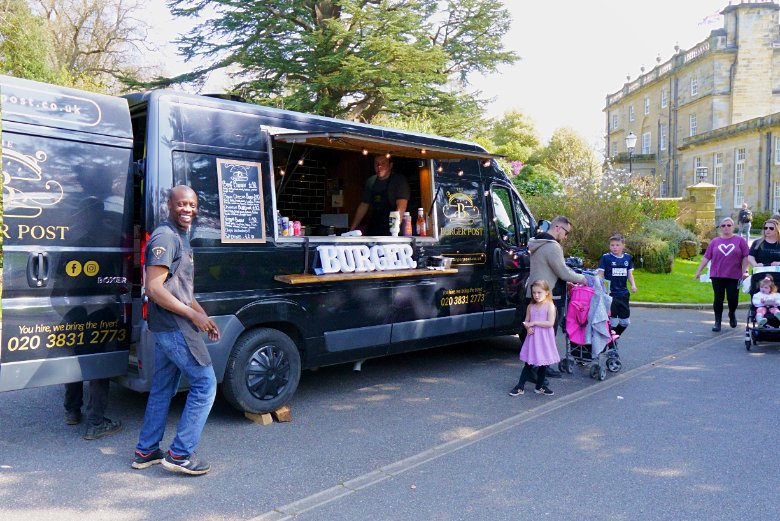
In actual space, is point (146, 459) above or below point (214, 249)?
below

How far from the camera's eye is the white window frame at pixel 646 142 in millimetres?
59938

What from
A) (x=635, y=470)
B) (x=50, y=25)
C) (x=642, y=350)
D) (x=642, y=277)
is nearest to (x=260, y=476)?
(x=635, y=470)

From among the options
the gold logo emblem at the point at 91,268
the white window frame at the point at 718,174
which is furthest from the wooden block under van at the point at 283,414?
the white window frame at the point at 718,174

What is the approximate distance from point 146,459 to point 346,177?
212 inches

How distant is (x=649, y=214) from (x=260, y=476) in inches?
784

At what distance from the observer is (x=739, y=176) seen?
131 feet

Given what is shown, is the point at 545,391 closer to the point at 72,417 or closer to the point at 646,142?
the point at 72,417

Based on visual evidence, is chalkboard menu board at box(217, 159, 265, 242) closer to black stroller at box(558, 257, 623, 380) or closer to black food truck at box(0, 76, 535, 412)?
black food truck at box(0, 76, 535, 412)

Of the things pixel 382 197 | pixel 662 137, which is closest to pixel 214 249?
pixel 382 197

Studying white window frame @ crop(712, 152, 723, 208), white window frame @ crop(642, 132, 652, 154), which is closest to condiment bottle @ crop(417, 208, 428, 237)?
white window frame @ crop(712, 152, 723, 208)

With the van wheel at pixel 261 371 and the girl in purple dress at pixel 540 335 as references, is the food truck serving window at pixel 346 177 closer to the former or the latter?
the van wheel at pixel 261 371

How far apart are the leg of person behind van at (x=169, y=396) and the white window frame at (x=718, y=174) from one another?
44474 millimetres

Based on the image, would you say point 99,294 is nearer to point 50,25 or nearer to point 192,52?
point 192,52

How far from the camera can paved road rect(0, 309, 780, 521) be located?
13.2 feet
